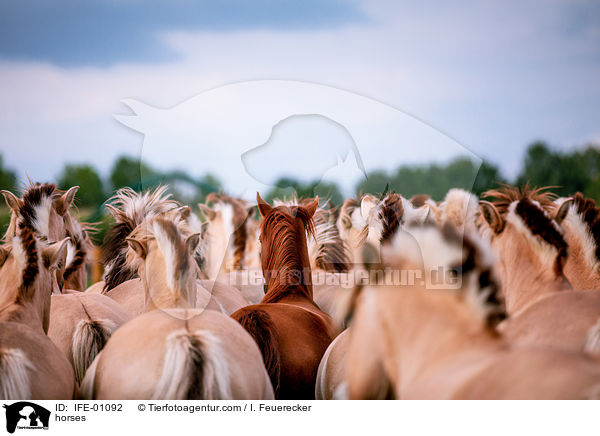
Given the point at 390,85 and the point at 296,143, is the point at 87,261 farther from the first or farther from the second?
the point at 390,85

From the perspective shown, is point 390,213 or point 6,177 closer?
point 390,213

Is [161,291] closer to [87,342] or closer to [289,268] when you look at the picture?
[87,342]

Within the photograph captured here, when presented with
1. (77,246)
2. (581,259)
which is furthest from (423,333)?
(77,246)

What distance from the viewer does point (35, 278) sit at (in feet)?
9.87

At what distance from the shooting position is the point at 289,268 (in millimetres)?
3852

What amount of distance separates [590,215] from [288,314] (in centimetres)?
206

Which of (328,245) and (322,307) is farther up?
(328,245)

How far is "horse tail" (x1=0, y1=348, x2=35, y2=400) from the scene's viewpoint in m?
2.35

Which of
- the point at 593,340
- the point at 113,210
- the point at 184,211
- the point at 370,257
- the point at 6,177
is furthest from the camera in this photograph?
the point at 6,177

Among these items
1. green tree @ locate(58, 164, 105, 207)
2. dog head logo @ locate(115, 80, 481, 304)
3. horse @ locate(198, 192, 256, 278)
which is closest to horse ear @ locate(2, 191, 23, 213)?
dog head logo @ locate(115, 80, 481, 304)

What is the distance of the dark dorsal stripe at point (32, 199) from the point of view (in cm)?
402

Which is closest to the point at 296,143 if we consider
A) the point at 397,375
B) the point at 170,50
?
the point at 170,50
